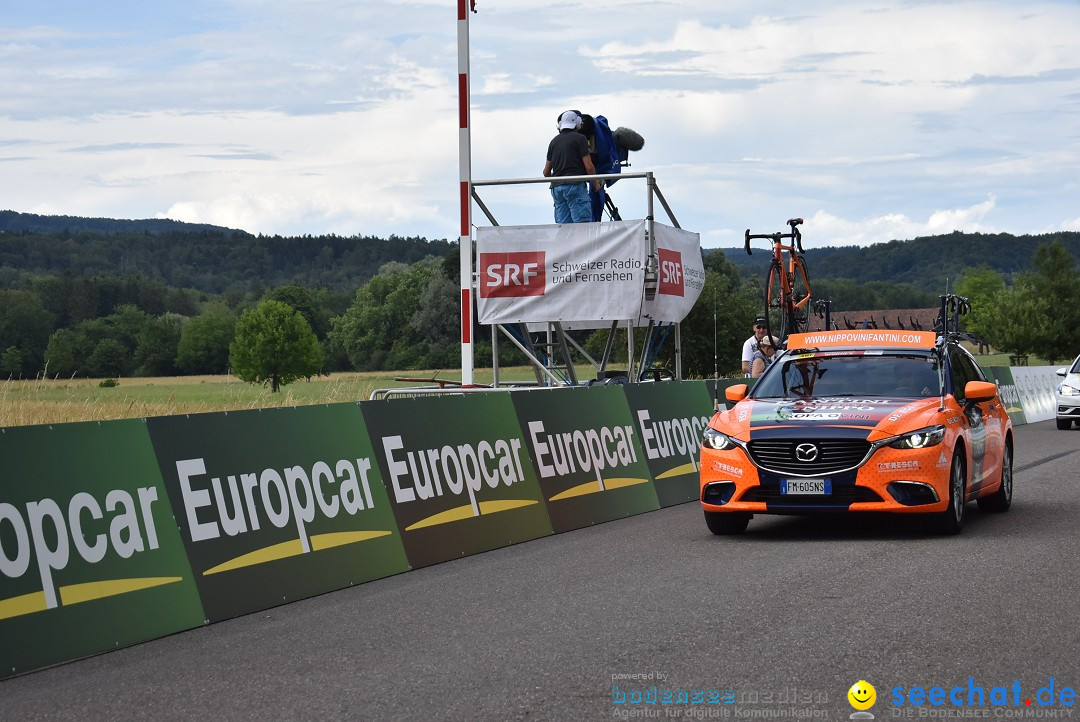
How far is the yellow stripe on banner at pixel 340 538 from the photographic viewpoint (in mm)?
9680

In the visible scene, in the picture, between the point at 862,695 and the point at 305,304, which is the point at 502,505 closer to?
the point at 862,695

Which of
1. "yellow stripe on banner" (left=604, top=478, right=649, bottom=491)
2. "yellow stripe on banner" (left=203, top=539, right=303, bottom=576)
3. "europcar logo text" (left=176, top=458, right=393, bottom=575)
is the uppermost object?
"europcar logo text" (left=176, top=458, right=393, bottom=575)

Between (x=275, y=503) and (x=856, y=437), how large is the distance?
4689 millimetres

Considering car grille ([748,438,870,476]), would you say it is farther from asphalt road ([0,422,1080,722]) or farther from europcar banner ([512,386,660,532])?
europcar banner ([512,386,660,532])

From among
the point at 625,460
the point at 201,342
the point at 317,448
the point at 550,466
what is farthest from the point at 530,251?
the point at 201,342

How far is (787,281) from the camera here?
22734 millimetres

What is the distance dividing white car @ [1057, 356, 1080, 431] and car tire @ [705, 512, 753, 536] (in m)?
20.0

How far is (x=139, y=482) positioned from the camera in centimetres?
832

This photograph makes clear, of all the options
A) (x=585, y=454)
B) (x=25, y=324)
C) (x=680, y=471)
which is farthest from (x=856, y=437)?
(x=25, y=324)

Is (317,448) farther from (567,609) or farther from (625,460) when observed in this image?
(625,460)

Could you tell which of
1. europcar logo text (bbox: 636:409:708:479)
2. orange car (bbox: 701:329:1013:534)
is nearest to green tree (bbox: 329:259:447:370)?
europcar logo text (bbox: 636:409:708:479)

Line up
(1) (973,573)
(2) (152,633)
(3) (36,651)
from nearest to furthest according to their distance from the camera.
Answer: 1. (3) (36,651)
2. (2) (152,633)
3. (1) (973,573)

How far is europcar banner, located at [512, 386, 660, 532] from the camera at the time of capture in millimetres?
13180

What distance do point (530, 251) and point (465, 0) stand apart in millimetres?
3514
